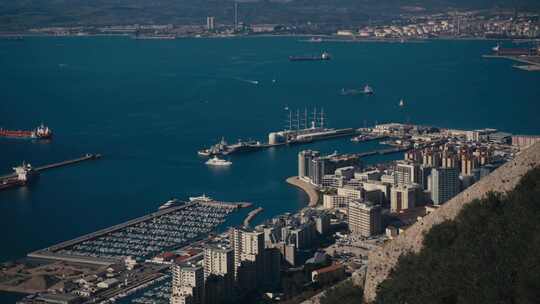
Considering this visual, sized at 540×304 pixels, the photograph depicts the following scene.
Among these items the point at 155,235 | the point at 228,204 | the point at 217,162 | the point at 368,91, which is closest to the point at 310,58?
the point at 368,91

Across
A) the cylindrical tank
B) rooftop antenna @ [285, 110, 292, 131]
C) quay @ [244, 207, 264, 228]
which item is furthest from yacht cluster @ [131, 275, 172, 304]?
rooftop antenna @ [285, 110, 292, 131]

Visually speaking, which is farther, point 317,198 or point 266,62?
point 266,62

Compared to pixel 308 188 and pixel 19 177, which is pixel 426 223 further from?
pixel 19 177

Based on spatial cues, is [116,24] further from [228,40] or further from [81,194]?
[81,194]

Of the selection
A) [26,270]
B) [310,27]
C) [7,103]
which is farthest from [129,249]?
[310,27]

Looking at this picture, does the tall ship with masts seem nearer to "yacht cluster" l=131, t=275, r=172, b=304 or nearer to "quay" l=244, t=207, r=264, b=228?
"quay" l=244, t=207, r=264, b=228
